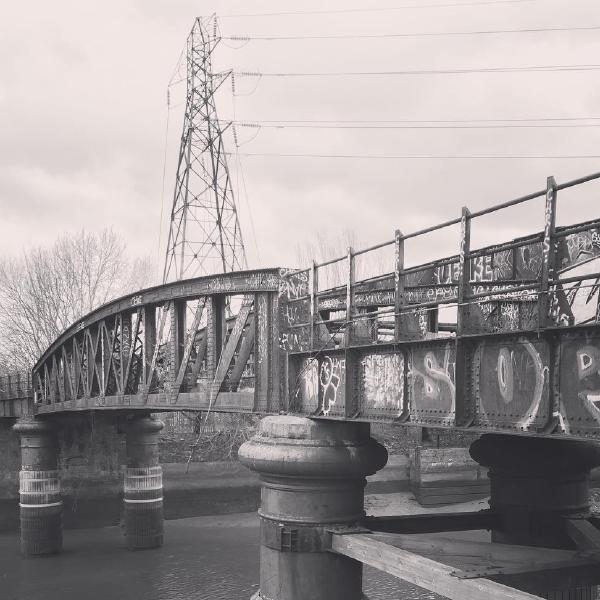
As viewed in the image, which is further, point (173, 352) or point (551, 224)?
point (173, 352)

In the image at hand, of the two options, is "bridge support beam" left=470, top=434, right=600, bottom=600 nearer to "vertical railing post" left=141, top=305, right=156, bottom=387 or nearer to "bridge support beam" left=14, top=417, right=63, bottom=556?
"vertical railing post" left=141, top=305, right=156, bottom=387

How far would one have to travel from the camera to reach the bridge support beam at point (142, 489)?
2948 cm

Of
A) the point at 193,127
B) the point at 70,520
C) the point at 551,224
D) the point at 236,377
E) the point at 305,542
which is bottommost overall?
the point at 70,520

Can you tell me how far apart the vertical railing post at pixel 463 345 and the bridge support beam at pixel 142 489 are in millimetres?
22730

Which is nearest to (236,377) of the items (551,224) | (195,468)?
(551,224)

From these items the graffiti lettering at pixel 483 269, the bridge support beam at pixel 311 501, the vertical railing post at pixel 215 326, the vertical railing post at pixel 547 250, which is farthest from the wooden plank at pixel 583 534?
the vertical railing post at pixel 215 326

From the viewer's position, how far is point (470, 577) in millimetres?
8984

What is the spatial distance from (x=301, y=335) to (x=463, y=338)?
418 cm

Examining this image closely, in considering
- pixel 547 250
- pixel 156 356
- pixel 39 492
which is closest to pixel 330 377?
pixel 547 250

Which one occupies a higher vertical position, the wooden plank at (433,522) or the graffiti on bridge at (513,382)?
the graffiti on bridge at (513,382)

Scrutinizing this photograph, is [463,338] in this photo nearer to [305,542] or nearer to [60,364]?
[305,542]

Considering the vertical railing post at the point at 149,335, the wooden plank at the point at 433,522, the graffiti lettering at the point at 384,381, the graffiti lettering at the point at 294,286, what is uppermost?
the graffiti lettering at the point at 294,286

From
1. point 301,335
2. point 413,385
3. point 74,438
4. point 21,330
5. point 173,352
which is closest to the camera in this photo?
point 413,385

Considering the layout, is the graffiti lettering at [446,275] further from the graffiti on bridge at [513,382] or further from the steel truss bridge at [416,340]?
the graffiti on bridge at [513,382]
